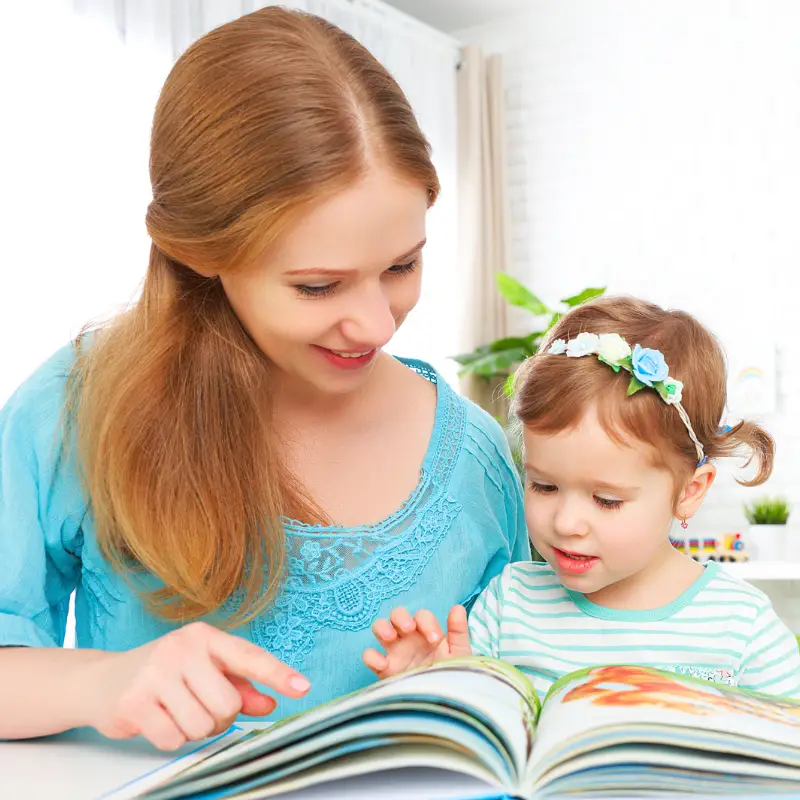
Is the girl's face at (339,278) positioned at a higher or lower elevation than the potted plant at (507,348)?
lower

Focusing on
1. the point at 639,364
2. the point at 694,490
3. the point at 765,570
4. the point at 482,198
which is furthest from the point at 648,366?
the point at 482,198

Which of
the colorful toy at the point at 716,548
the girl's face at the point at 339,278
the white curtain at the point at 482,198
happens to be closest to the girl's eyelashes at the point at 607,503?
the girl's face at the point at 339,278

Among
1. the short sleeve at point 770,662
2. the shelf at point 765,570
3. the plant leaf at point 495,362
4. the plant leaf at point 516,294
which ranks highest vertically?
the plant leaf at point 516,294

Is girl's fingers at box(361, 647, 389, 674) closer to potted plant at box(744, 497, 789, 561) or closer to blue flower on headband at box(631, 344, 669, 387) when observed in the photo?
blue flower on headband at box(631, 344, 669, 387)

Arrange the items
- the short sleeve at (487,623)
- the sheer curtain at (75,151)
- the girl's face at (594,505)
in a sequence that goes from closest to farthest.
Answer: the girl's face at (594,505) → the short sleeve at (487,623) → the sheer curtain at (75,151)

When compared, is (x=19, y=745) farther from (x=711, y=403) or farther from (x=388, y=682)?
(x=711, y=403)

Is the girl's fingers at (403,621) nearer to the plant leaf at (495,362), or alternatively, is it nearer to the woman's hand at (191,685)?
the woman's hand at (191,685)

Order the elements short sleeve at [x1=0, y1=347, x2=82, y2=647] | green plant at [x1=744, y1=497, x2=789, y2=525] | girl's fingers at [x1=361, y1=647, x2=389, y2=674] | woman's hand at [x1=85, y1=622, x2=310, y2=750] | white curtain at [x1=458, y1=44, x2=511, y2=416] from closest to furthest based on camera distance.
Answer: woman's hand at [x1=85, y1=622, x2=310, y2=750], girl's fingers at [x1=361, y1=647, x2=389, y2=674], short sleeve at [x1=0, y1=347, x2=82, y2=647], green plant at [x1=744, y1=497, x2=789, y2=525], white curtain at [x1=458, y1=44, x2=511, y2=416]

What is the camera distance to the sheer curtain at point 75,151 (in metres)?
3.11

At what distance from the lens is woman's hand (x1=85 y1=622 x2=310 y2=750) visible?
2.39 feet

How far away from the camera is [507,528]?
4.53 ft

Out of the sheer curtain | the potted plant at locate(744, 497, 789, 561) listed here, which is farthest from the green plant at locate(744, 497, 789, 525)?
the sheer curtain

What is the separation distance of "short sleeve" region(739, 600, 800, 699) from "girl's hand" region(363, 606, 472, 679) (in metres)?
0.31

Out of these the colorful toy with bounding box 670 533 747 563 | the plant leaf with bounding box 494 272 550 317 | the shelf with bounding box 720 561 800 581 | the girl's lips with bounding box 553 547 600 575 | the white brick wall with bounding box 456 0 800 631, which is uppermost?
the white brick wall with bounding box 456 0 800 631
